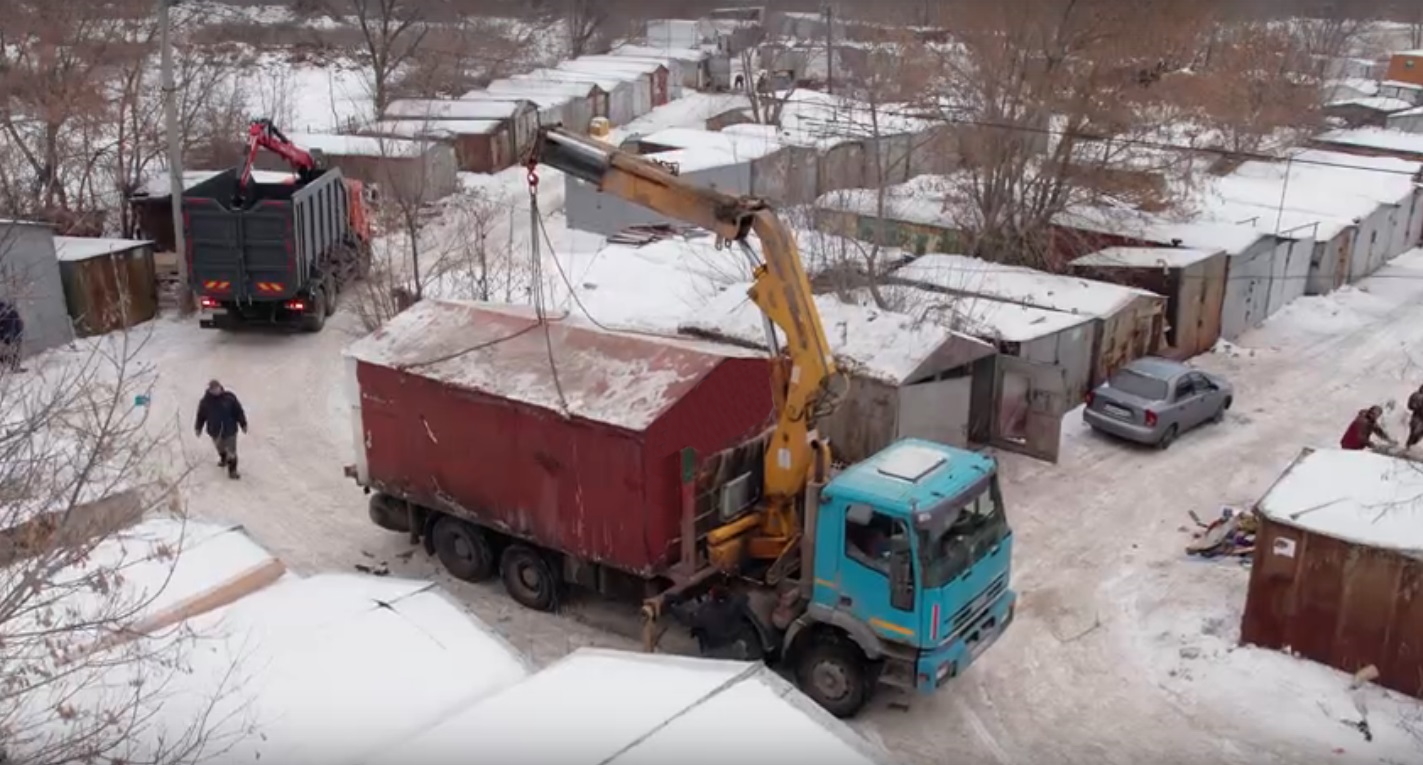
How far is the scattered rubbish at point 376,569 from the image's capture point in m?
14.1

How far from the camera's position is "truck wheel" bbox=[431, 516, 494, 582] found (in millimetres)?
13602

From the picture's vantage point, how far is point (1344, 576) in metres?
11.7

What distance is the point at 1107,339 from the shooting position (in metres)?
20.3

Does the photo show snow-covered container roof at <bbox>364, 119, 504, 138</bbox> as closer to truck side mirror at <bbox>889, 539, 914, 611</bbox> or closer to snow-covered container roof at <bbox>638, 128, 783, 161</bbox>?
snow-covered container roof at <bbox>638, 128, 783, 161</bbox>

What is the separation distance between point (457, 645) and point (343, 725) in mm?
1485

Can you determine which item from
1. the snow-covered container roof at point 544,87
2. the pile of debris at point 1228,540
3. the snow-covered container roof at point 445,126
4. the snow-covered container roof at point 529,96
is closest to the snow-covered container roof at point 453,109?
the snow-covered container roof at point 445,126

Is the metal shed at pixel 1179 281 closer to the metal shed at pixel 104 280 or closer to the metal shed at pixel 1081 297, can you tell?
the metal shed at pixel 1081 297

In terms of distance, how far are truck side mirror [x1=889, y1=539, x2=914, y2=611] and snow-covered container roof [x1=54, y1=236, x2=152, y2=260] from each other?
16702 mm

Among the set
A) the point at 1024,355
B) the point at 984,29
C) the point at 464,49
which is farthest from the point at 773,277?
the point at 464,49

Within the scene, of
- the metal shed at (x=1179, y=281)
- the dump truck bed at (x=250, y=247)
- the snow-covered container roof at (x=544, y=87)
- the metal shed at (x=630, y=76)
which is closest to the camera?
the dump truck bed at (x=250, y=247)

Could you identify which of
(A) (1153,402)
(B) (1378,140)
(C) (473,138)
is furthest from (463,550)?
(B) (1378,140)

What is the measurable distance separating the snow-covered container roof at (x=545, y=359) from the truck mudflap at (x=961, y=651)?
10.8ft

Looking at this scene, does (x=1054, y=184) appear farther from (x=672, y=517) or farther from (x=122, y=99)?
(x=122, y=99)

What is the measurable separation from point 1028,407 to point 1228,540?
3.51 metres
